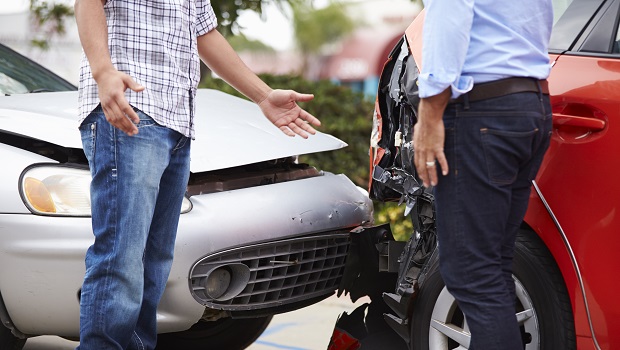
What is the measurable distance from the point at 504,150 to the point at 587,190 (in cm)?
54

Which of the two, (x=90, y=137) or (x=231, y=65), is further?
(x=231, y=65)

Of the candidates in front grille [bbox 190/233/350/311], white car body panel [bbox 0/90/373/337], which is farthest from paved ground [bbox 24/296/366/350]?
white car body panel [bbox 0/90/373/337]

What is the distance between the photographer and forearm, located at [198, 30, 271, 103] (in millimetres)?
3021

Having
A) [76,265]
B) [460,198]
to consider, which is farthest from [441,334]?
[76,265]

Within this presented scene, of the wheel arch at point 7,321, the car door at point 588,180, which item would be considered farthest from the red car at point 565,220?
the wheel arch at point 7,321

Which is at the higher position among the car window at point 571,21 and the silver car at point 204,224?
the car window at point 571,21

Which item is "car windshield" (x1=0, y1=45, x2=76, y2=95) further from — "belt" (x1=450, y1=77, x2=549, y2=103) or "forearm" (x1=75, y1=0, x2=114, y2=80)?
"belt" (x1=450, y1=77, x2=549, y2=103)

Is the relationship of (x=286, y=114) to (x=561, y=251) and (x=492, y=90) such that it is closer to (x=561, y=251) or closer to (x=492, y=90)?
(x=492, y=90)

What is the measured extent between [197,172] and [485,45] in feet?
4.51

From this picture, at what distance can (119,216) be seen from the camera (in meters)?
2.62

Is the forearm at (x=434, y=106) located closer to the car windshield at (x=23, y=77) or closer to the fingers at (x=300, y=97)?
the fingers at (x=300, y=97)

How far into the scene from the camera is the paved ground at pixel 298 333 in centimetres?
432

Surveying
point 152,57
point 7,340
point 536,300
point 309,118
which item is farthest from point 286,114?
point 7,340

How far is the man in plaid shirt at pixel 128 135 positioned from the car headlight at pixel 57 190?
0.48 metres
